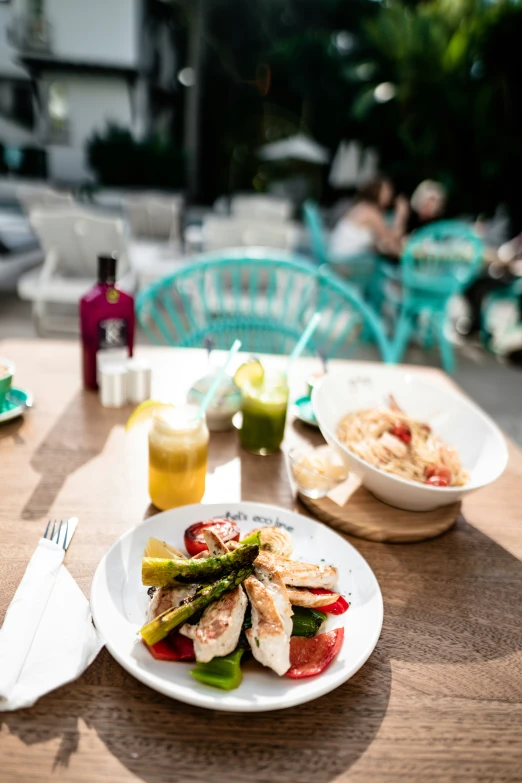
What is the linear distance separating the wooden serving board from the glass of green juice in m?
0.18

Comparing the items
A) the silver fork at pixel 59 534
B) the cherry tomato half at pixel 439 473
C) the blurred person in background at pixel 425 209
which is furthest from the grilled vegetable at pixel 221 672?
the blurred person in background at pixel 425 209

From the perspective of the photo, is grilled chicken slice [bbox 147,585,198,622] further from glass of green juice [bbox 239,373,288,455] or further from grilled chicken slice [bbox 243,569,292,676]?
Answer: glass of green juice [bbox 239,373,288,455]

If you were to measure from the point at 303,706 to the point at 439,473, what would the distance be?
19.8 inches

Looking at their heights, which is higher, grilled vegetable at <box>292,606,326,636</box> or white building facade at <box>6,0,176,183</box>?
white building facade at <box>6,0,176,183</box>

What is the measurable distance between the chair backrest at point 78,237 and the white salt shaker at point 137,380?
8.71 ft

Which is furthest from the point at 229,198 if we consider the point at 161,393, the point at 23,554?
the point at 23,554

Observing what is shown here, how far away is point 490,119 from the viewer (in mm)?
7102

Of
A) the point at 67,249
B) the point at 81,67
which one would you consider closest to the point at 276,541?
the point at 67,249

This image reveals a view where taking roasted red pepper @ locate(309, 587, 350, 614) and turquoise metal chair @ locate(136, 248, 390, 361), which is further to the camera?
turquoise metal chair @ locate(136, 248, 390, 361)

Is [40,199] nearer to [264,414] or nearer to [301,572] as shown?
[264,414]

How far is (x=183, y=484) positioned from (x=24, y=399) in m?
0.50

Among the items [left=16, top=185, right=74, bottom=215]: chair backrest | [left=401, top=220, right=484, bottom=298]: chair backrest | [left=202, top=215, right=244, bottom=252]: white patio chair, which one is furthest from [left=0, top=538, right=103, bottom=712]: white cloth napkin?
[left=16, top=185, right=74, bottom=215]: chair backrest

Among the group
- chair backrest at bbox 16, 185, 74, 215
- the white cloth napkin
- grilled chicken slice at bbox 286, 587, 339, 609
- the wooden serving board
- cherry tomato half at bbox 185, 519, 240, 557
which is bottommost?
chair backrest at bbox 16, 185, 74, 215

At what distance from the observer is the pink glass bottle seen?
1.23m
